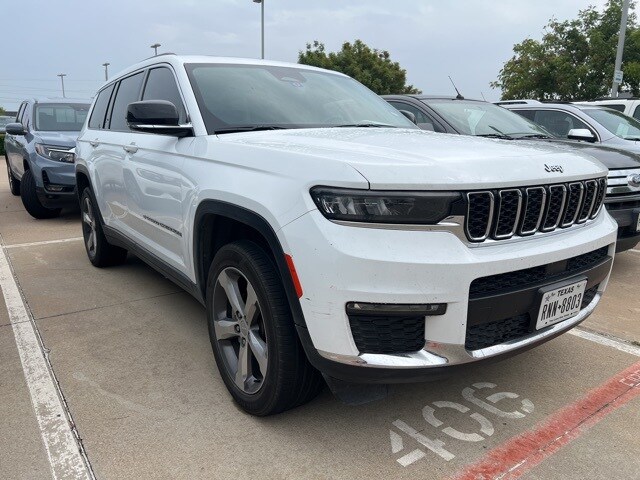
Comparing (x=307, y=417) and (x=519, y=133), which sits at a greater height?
(x=519, y=133)

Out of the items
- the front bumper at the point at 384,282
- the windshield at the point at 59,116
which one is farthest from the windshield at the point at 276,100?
the windshield at the point at 59,116

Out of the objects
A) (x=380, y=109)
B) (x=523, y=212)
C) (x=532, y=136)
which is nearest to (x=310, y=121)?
(x=380, y=109)

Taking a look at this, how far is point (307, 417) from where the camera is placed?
257 centimetres

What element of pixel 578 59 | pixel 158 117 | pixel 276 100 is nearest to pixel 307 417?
pixel 158 117

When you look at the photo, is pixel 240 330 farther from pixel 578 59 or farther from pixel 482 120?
pixel 578 59

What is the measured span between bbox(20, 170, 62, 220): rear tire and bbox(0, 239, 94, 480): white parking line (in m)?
4.16

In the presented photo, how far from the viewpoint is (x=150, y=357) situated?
10.6ft

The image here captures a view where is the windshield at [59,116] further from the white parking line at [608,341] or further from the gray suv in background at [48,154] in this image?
the white parking line at [608,341]

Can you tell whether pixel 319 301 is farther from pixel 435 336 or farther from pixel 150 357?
pixel 150 357

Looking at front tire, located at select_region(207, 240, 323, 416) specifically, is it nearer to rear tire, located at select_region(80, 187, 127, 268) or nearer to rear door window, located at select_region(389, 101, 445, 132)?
rear tire, located at select_region(80, 187, 127, 268)

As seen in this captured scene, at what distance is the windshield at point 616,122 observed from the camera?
692 centimetres

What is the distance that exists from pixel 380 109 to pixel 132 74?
81.0 inches

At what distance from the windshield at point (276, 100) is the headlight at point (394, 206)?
1.17m

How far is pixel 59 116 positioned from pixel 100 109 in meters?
4.34
